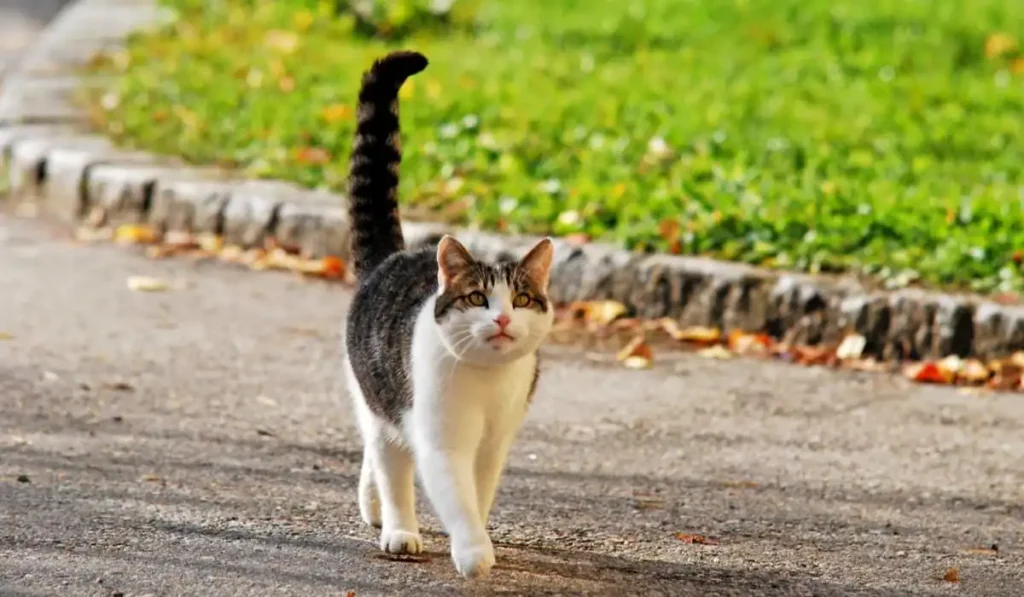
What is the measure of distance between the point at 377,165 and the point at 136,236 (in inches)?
143

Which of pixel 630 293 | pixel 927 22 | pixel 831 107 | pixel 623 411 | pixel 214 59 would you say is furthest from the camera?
pixel 927 22

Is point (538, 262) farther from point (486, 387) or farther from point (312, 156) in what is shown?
point (312, 156)

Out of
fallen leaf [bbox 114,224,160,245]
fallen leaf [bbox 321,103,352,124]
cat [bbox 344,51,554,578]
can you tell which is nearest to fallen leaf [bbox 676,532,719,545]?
cat [bbox 344,51,554,578]

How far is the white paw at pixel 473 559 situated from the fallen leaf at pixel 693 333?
2793 mm

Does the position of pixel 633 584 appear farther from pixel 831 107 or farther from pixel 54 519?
pixel 831 107

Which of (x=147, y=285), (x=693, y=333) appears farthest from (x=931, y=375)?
(x=147, y=285)

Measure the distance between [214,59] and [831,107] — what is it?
3.50 m

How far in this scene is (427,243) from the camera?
514 centimetres

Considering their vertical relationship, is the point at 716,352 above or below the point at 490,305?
below

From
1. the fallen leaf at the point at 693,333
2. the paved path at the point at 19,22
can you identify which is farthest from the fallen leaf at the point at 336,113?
the paved path at the point at 19,22

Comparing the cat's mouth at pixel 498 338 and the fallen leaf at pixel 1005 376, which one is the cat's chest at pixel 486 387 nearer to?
the cat's mouth at pixel 498 338

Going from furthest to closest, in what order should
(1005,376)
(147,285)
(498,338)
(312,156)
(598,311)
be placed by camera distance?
(312,156) → (147,285) → (598,311) → (1005,376) → (498,338)

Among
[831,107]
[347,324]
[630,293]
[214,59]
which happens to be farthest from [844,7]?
[347,324]

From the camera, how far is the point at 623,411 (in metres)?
5.66
